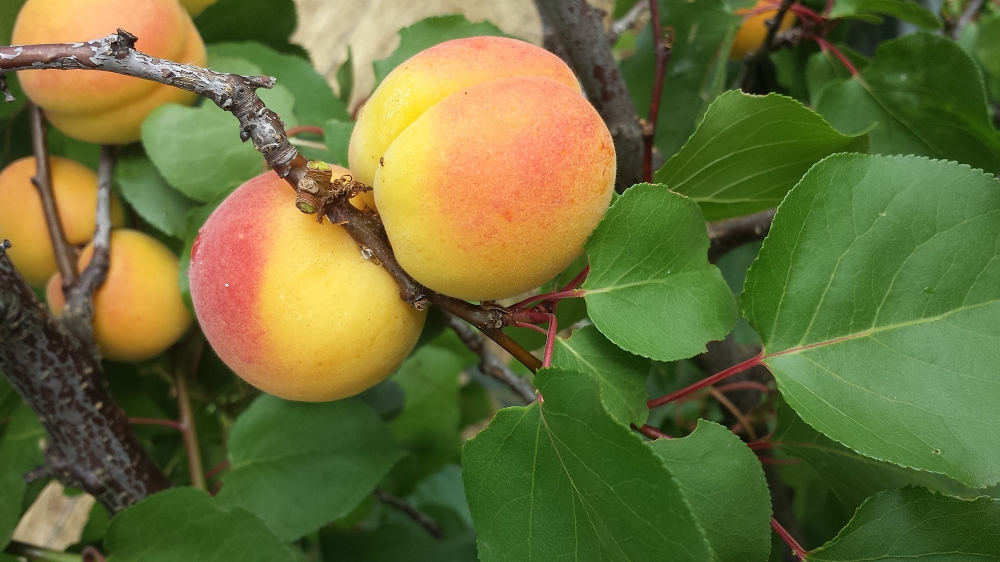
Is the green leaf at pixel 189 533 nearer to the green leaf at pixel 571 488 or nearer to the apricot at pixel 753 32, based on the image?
the green leaf at pixel 571 488

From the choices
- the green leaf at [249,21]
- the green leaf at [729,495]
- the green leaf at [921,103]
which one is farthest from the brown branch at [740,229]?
the green leaf at [249,21]

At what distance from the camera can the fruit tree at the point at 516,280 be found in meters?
0.32

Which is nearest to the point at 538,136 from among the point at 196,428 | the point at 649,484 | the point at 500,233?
the point at 500,233

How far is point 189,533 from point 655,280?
0.38m

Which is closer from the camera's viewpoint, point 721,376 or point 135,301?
point 721,376

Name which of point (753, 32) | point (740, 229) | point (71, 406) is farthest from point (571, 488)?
point (753, 32)

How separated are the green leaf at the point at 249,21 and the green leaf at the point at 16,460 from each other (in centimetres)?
41

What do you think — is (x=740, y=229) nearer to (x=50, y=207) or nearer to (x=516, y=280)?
(x=516, y=280)

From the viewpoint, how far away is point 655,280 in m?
0.38

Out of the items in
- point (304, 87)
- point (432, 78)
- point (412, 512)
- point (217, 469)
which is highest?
point (432, 78)

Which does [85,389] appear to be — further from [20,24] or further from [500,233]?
[500,233]

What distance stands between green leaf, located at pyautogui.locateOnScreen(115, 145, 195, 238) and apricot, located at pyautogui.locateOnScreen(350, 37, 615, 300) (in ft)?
1.06

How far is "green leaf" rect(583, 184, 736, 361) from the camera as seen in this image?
357 mm

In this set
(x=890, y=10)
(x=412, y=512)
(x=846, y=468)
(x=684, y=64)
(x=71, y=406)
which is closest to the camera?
(x=846, y=468)
